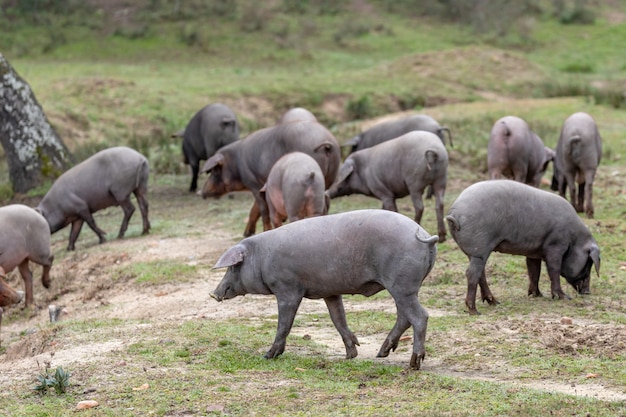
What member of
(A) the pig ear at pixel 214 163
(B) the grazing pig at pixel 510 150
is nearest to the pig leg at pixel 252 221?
(A) the pig ear at pixel 214 163

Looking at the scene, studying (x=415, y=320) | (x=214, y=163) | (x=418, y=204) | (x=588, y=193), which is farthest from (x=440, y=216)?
(x=415, y=320)

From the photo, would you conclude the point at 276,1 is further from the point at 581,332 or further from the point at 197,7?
the point at 581,332

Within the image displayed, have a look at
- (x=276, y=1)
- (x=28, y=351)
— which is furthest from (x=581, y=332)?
(x=276, y=1)

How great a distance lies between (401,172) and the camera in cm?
1230

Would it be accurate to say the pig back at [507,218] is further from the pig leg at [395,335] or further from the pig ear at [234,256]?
the pig ear at [234,256]

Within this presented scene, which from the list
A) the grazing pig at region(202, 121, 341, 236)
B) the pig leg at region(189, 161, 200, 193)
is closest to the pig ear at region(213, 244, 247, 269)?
the grazing pig at region(202, 121, 341, 236)

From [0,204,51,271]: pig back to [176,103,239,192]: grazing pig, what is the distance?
18.5 feet

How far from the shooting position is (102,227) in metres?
15.5

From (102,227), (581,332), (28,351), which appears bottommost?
(102,227)

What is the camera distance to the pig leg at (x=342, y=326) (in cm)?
746

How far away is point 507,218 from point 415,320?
226 cm

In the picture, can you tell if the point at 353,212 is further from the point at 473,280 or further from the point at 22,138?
the point at 22,138

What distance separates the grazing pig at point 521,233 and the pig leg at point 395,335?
1573mm

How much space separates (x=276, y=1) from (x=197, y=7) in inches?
134
